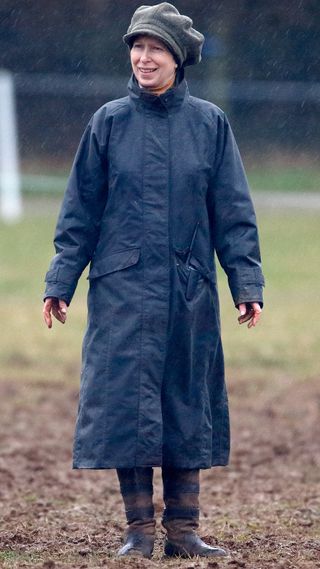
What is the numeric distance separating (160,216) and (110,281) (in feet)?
0.95

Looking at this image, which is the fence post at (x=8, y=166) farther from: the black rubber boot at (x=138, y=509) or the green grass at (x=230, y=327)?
the black rubber boot at (x=138, y=509)

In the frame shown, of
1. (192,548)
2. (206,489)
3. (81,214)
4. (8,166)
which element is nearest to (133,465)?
(192,548)

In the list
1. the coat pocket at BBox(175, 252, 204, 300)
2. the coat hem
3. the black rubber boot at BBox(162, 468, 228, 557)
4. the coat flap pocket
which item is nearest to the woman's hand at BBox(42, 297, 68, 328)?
the coat flap pocket

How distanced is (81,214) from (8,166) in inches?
687

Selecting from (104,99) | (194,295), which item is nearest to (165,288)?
(194,295)

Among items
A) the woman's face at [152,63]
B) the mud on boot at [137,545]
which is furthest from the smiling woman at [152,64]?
the mud on boot at [137,545]

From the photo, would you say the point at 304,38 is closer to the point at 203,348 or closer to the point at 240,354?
the point at 240,354

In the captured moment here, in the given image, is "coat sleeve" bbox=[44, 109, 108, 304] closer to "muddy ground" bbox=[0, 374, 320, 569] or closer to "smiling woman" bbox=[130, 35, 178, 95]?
"smiling woman" bbox=[130, 35, 178, 95]

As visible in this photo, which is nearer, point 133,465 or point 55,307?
point 133,465

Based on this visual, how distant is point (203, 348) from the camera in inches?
196

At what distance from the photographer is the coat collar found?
16.2 feet

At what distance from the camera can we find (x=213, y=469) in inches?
297

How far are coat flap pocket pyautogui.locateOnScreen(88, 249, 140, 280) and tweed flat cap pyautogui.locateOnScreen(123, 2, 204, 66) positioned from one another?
73 cm

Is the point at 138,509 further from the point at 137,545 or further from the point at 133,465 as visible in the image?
the point at 133,465
